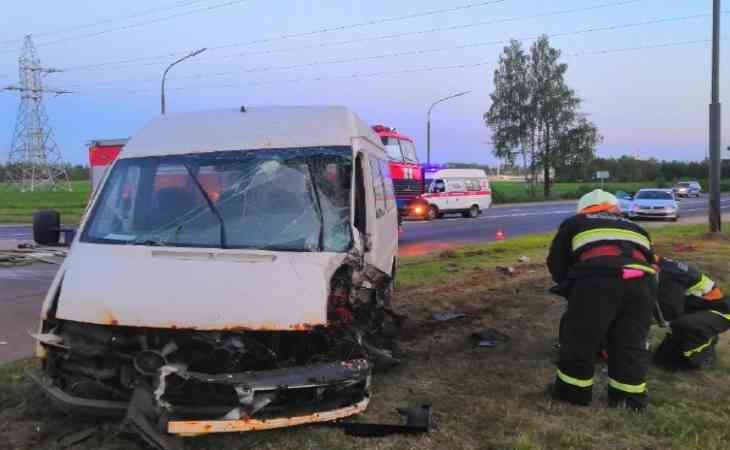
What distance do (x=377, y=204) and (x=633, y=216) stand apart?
24972 millimetres

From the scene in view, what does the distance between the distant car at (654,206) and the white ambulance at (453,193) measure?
7060 millimetres

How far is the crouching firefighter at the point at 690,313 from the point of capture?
17.9 ft

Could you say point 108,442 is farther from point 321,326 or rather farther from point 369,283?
point 369,283

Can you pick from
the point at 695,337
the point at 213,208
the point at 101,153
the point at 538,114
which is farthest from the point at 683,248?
the point at 538,114

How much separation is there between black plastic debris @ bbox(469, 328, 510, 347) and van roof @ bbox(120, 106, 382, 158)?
231cm

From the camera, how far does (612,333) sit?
473cm

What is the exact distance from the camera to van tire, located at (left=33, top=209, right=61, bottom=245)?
520 cm

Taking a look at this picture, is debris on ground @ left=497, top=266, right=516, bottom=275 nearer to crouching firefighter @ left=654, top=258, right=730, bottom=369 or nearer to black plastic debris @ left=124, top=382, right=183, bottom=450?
crouching firefighter @ left=654, top=258, right=730, bottom=369

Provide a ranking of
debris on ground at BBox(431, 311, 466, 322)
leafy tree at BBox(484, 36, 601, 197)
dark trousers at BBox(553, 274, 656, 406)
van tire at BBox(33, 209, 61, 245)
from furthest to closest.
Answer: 1. leafy tree at BBox(484, 36, 601, 197)
2. debris on ground at BBox(431, 311, 466, 322)
3. van tire at BBox(33, 209, 61, 245)
4. dark trousers at BBox(553, 274, 656, 406)

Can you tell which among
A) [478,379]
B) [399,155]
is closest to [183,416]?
[478,379]

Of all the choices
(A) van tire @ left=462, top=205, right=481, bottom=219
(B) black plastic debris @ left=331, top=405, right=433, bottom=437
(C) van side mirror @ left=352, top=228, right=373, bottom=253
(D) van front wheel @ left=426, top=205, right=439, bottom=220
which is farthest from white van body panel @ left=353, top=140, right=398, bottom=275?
(A) van tire @ left=462, top=205, right=481, bottom=219

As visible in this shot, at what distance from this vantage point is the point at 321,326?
3.83m

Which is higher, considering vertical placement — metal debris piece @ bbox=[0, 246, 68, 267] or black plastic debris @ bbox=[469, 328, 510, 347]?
metal debris piece @ bbox=[0, 246, 68, 267]

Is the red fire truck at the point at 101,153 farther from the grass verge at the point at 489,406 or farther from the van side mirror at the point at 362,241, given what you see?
the van side mirror at the point at 362,241
